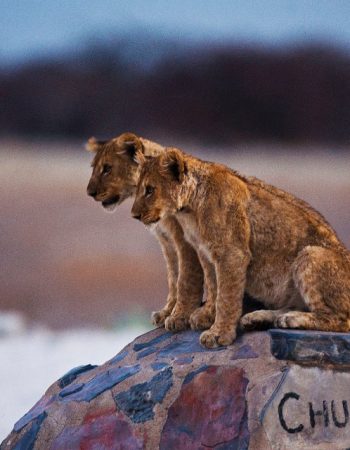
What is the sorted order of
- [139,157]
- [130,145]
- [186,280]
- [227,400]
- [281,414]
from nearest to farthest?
[281,414], [227,400], [186,280], [139,157], [130,145]

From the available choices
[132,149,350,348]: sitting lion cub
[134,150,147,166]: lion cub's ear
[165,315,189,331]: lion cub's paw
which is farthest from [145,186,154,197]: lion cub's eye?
[165,315,189,331]: lion cub's paw

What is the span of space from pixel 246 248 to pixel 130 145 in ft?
5.54

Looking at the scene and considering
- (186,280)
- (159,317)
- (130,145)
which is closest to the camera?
(186,280)

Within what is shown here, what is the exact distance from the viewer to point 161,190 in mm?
8422

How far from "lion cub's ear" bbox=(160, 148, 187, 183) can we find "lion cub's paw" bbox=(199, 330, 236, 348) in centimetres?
141

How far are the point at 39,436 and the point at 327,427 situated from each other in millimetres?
2899

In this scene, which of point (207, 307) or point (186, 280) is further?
point (186, 280)

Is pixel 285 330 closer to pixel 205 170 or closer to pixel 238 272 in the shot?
pixel 238 272

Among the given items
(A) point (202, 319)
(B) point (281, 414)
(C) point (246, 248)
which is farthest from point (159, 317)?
(B) point (281, 414)

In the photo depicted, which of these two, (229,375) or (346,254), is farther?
(346,254)

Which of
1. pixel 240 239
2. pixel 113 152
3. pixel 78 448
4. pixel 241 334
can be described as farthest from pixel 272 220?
pixel 78 448

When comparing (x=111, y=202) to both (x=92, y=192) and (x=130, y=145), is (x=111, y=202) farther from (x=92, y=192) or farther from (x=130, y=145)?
(x=130, y=145)

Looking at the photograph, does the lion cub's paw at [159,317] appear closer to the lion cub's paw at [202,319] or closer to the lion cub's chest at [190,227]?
the lion cub's paw at [202,319]

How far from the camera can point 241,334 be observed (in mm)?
8578
